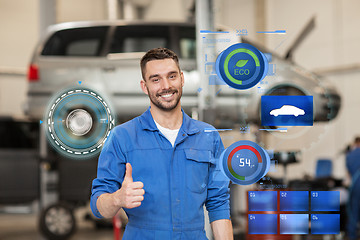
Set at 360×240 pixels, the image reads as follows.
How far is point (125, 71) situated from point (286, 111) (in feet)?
2.51

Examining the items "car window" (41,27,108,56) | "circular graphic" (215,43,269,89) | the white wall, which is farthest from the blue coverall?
the white wall

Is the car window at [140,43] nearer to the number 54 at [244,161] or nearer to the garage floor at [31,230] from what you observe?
the number 54 at [244,161]

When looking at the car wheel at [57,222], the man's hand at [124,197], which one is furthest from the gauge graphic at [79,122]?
the car wheel at [57,222]

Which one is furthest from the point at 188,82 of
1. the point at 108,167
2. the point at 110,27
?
the point at 110,27

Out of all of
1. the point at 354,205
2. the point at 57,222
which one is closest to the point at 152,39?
the point at 57,222

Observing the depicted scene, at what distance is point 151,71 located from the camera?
1.18 metres

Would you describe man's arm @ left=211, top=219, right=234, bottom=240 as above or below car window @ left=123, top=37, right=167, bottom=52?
below

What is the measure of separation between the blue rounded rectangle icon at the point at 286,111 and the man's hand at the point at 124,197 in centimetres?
52

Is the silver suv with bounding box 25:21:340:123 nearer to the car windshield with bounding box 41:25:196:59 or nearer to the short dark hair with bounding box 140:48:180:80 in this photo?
the car windshield with bounding box 41:25:196:59

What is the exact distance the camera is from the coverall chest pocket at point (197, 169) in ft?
3.94

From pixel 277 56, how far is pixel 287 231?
0.60 m

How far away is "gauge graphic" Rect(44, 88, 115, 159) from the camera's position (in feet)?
4.17

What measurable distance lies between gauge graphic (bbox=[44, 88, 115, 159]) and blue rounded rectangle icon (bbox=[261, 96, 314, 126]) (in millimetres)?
508

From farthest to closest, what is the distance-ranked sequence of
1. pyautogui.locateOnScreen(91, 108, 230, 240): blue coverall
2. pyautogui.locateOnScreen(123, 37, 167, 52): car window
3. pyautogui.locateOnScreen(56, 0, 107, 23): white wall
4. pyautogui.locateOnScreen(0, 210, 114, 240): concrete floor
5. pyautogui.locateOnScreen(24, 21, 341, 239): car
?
1. pyautogui.locateOnScreen(0, 210, 114, 240): concrete floor
2. pyautogui.locateOnScreen(56, 0, 107, 23): white wall
3. pyautogui.locateOnScreen(123, 37, 167, 52): car window
4. pyautogui.locateOnScreen(24, 21, 341, 239): car
5. pyautogui.locateOnScreen(91, 108, 230, 240): blue coverall
